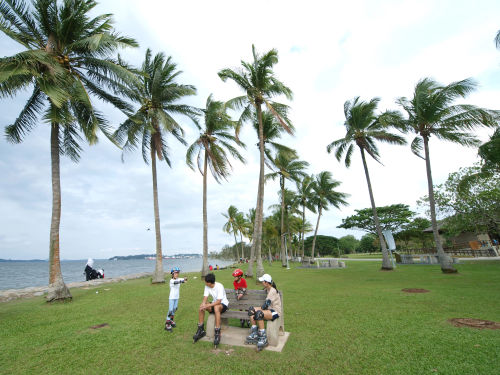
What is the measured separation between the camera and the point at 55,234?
9.91 m

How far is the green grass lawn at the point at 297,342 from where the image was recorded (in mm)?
3697

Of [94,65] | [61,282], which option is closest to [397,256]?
[61,282]

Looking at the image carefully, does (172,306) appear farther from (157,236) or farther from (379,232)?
(379,232)

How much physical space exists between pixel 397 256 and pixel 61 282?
26934 millimetres

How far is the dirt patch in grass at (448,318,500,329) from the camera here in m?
4.85

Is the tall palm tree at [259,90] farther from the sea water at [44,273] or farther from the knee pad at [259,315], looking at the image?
the sea water at [44,273]

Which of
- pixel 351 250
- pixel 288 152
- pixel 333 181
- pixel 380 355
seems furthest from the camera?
pixel 351 250

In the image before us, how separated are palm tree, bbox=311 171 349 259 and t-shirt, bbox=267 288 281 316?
88.4 ft

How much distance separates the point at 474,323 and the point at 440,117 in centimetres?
1291

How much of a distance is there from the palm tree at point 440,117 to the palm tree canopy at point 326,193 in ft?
51.6

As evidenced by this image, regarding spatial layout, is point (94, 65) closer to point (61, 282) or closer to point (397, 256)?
point (61, 282)

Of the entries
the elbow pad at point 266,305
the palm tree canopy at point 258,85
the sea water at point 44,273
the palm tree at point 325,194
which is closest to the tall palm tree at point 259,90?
the palm tree canopy at point 258,85

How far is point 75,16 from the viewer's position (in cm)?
988

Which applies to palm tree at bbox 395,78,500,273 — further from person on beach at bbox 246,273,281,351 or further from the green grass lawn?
person on beach at bbox 246,273,281,351
